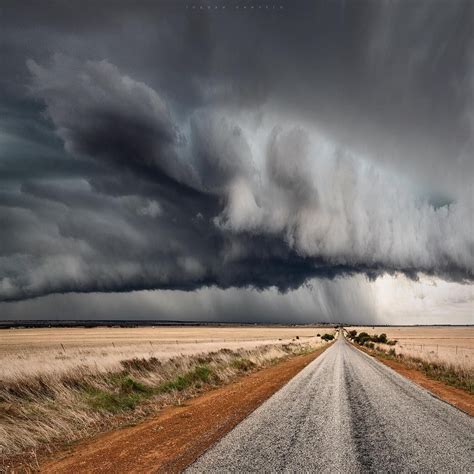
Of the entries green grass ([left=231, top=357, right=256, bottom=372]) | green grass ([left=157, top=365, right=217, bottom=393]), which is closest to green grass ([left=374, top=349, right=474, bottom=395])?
green grass ([left=231, top=357, right=256, bottom=372])

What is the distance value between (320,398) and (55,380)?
34.0 ft

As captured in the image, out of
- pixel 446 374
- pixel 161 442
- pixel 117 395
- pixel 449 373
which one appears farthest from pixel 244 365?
pixel 161 442

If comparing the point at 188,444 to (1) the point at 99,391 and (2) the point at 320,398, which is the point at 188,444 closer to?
(2) the point at 320,398

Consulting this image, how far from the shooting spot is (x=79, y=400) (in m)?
13.6

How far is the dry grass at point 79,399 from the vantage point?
9.92 m

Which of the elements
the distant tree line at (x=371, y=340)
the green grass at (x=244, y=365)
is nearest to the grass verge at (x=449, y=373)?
the green grass at (x=244, y=365)

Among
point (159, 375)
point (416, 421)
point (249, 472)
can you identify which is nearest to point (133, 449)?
point (249, 472)

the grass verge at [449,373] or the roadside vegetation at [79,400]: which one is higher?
the roadside vegetation at [79,400]

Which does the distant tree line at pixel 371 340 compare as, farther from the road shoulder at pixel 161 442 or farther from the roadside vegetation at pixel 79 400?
the road shoulder at pixel 161 442

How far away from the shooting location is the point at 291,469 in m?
6.89

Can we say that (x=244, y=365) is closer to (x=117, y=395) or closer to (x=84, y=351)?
(x=117, y=395)

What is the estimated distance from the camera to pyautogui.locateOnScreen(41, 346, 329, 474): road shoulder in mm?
7547

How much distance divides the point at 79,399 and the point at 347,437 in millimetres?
9495

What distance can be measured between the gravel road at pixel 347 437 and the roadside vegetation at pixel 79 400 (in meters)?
4.42
